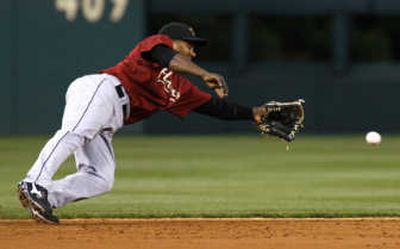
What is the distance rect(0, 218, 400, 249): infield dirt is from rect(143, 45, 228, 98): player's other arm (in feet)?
3.09

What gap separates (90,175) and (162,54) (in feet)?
3.38

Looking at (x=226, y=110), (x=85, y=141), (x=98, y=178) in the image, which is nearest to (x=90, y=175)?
(x=98, y=178)

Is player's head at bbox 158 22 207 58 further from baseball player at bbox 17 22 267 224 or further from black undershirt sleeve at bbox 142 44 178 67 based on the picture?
black undershirt sleeve at bbox 142 44 178 67

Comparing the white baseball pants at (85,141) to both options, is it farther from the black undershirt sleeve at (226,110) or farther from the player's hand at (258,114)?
the player's hand at (258,114)

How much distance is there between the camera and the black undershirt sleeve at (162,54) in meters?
8.02

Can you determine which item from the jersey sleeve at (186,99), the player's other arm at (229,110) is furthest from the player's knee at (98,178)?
the player's other arm at (229,110)

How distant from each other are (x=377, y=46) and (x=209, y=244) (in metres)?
16.6

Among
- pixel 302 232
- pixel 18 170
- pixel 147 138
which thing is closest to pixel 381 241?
pixel 302 232

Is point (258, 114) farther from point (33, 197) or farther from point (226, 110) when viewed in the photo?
point (33, 197)

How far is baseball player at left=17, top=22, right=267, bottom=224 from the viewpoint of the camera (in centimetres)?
810

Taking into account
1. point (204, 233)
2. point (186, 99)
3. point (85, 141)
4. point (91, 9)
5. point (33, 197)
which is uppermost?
point (91, 9)

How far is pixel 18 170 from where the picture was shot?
14352mm

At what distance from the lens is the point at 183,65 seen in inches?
312

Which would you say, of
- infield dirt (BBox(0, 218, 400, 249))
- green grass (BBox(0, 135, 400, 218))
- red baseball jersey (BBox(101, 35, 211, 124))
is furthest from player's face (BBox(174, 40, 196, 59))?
green grass (BBox(0, 135, 400, 218))
